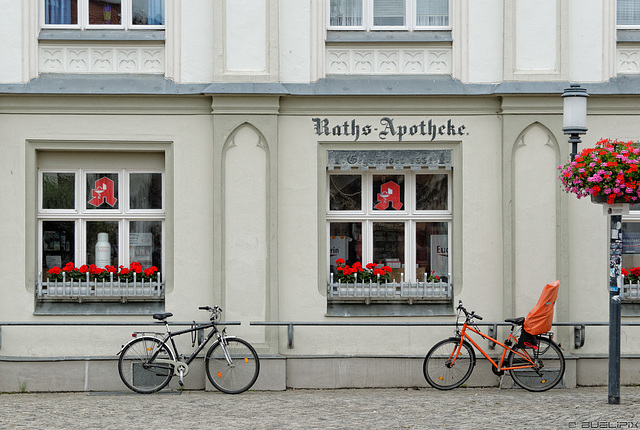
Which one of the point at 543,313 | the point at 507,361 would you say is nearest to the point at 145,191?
the point at 507,361

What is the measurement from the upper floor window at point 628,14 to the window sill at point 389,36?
2317mm

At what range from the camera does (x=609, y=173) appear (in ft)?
30.5

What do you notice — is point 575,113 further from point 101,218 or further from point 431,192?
point 101,218

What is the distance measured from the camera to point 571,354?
37.5 ft

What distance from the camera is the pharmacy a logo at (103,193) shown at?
11.8 m

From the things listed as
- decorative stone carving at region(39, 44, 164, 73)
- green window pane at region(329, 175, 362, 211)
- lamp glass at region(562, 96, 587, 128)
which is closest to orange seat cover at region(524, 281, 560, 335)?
Result: lamp glass at region(562, 96, 587, 128)

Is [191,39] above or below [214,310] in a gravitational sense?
above

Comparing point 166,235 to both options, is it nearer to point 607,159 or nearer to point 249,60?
point 249,60

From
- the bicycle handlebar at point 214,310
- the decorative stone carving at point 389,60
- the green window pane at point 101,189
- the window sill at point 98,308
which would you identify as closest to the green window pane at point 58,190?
the green window pane at point 101,189

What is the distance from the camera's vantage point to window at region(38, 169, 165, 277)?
11703 mm

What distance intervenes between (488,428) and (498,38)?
17.4 feet

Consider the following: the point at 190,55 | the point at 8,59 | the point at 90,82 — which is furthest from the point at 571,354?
the point at 8,59

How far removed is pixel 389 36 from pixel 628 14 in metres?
3.26

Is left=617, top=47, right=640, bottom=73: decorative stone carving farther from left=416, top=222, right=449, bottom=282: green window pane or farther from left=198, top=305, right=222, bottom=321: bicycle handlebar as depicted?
left=198, top=305, right=222, bottom=321: bicycle handlebar
